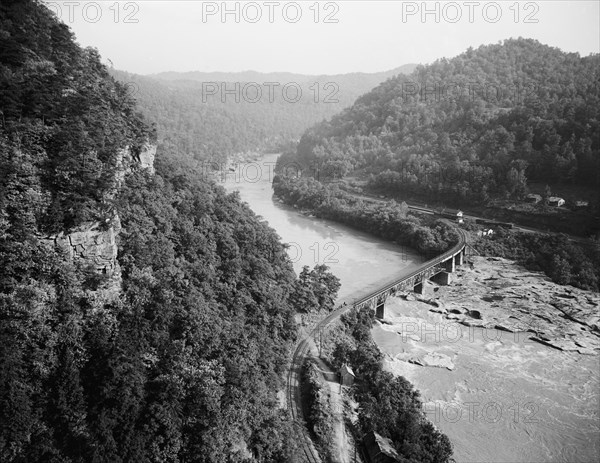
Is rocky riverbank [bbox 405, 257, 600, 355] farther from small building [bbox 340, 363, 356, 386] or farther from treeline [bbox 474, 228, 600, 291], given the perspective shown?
small building [bbox 340, 363, 356, 386]

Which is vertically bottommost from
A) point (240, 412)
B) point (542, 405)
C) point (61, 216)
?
point (542, 405)

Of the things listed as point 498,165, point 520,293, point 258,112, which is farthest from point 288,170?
point 258,112

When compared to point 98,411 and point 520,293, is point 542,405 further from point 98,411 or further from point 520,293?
point 98,411

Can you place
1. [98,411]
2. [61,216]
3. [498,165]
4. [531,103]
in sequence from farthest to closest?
[531,103] < [498,165] < [61,216] < [98,411]

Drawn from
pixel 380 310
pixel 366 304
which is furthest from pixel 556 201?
pixel 366 304

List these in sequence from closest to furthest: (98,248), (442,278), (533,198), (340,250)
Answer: (98,248) < (442,278) < (340,250) < (533,198)

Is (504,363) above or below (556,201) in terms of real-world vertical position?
below

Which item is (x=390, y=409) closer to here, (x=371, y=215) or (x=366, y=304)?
(x=366, y=304)

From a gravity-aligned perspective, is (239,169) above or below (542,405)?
above
